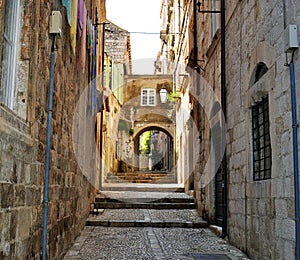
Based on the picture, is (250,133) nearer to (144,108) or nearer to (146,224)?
(146,224)

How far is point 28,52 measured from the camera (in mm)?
3559

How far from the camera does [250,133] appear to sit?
608cm

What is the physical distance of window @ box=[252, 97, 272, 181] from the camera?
5402 mm

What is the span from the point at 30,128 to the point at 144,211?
732 centimetres

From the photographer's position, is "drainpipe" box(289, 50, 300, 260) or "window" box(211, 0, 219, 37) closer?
"drainpipe" box(289, 50, 300, 260)

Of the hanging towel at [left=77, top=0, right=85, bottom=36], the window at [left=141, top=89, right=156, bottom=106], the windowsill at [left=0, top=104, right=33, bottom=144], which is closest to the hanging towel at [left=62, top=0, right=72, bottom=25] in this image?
the hanging towel at [left=77, top=0, right=85, bottom=36]

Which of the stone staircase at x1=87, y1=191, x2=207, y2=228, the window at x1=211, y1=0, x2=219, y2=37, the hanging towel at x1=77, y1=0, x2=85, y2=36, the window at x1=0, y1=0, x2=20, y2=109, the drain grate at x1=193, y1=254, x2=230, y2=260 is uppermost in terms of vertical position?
the window at x1=211, y1=0, x2=219, y2=37

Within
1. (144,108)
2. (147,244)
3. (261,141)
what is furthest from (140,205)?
(144,108)

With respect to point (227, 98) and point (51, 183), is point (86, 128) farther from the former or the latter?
point (51, 183)

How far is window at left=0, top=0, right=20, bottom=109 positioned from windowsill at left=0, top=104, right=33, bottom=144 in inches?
7.3

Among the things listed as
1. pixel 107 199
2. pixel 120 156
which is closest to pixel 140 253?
pixel 107 199

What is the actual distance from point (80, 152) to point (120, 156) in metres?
15.4

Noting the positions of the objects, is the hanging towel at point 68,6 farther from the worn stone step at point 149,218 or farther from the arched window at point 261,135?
the worn stone step at point 149,218

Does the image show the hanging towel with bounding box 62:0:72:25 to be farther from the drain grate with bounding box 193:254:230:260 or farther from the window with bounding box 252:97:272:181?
the drain grate with bounding box 193:254:230:260
